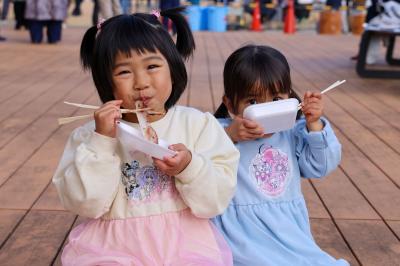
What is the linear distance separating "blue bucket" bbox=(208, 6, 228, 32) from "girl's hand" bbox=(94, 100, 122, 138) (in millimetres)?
10847

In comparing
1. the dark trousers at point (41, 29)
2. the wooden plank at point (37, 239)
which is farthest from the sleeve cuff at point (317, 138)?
the dark trousers at point (41, 29)

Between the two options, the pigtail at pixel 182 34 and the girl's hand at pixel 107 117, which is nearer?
the girl's hand at pixel 107 117

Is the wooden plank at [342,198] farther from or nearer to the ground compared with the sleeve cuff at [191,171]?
nearer to the ground

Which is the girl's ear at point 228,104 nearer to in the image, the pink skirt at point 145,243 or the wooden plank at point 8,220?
the pink skirt at point 145,243

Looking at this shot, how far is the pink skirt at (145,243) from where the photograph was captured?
145 cm

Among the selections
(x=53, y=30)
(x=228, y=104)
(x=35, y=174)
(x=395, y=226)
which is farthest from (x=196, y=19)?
(x=228, y=104)

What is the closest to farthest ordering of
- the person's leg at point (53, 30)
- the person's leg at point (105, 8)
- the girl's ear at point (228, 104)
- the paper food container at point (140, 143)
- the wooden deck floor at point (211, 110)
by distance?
the paper food container at point (140, 143) < the girl's ear at point (228, 104) < the wooden deck floor at point (211, 110) < the person's leg at point (105, 8) < the person's leg at point (53, 30)

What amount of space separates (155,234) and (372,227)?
1.10m

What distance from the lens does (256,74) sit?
1.78 metres

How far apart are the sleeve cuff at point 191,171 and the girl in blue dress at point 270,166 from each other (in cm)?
30

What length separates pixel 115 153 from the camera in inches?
58.0

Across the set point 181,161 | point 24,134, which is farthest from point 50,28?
point 181,161

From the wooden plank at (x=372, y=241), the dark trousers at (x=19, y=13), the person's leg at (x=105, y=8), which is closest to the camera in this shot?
the wooden plank at (x=372, y=241)

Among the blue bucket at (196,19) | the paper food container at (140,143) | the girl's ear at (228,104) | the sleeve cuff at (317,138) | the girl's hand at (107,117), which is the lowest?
the blue bucket at (196,19)
